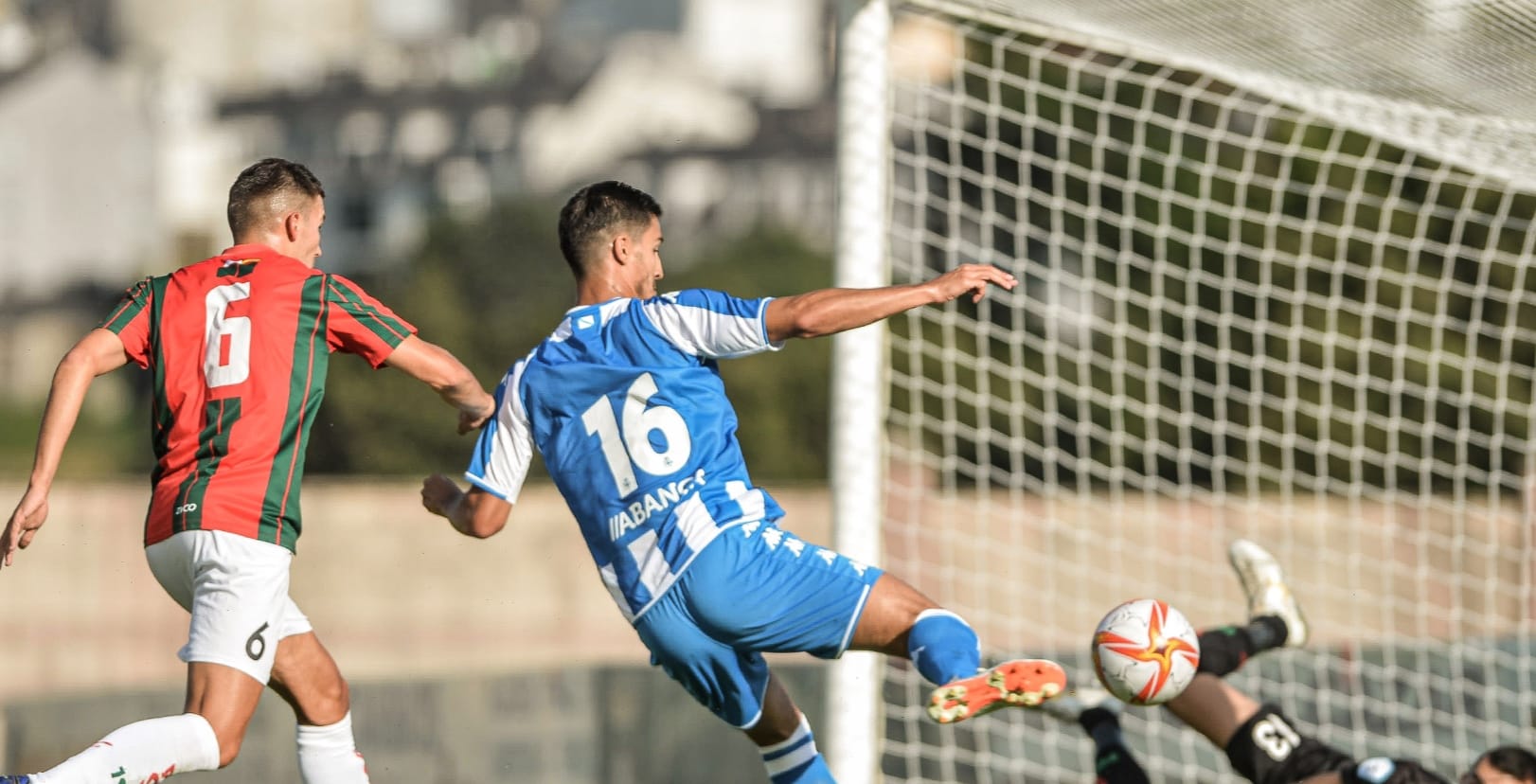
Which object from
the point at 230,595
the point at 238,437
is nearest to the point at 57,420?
the point at 238,437

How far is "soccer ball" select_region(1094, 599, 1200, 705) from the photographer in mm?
4695

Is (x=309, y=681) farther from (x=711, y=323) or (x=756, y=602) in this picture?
(x=711, y=323)

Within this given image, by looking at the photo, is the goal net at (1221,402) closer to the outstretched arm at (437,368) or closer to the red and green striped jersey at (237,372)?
the outstretched arm at (437,368)

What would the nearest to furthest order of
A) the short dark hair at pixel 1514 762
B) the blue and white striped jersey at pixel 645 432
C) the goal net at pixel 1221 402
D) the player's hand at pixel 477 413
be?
the blue and white striped jersey at pixel 645 432 → the player's hand at pixel 477 413 → the short dark hair at pixel 1514 762 → the goal net at pixel 1221 402

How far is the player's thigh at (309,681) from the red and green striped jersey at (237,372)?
0.29 meters

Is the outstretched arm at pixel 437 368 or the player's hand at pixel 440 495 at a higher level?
the outstretched arm at pixel 437 368

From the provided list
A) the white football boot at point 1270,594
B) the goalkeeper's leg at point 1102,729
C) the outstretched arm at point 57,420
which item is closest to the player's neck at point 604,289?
the outstretched arm at point 57,420

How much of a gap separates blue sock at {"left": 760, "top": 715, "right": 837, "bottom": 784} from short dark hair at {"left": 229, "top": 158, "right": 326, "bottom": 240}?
2.06 m

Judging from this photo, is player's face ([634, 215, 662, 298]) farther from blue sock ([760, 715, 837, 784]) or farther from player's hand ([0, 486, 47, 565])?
player's hand ([0, 486, 47, 565])

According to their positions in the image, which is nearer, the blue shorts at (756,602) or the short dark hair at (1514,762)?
the blue shorts at (756,602)

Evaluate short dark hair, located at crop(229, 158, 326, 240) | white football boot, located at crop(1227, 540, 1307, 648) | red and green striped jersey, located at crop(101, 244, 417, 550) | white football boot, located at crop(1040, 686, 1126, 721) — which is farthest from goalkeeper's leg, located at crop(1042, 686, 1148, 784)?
short dark hair, located at crop(229, 158, 326, 240)

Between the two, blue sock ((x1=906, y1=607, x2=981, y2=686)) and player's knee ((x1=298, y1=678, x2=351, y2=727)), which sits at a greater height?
blue sock ((x1=906, y1=607, x2=981, y2=686))

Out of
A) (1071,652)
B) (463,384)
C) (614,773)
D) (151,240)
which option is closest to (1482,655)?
(1071,652)

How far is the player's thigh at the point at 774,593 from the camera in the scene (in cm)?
437
